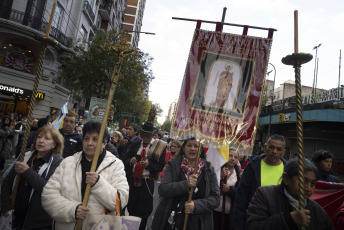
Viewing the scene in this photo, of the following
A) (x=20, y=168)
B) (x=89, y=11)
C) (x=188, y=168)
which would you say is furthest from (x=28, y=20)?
(x=188, y=168)

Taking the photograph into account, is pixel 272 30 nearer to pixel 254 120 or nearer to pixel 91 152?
pixel 254 120

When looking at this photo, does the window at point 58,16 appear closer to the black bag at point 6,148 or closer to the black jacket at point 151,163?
the black bag at point 6,148

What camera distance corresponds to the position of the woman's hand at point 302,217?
5.75 ft

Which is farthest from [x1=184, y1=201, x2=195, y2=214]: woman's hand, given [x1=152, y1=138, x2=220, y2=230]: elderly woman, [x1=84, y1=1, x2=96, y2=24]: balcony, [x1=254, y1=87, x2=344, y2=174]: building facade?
[x1=84, y1=1, x2=96, y2=24]: balcony

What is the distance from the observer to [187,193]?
118 inches

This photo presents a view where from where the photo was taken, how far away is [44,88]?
18469 mm

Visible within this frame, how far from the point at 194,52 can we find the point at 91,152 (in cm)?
186

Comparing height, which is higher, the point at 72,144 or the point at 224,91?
the point at 224,91

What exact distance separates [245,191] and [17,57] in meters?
19.2

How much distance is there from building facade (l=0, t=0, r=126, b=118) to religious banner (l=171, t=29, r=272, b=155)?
1686 cm

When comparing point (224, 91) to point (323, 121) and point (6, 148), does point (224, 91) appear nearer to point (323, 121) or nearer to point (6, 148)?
point (6, 148)

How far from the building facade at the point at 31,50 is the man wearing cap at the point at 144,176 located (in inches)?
627

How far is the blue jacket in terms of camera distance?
2975 millimetres

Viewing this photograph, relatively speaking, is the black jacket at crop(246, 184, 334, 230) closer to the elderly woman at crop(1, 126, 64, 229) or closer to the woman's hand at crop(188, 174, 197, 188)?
the woman's hand at crop(188, 174, 197, 188)
